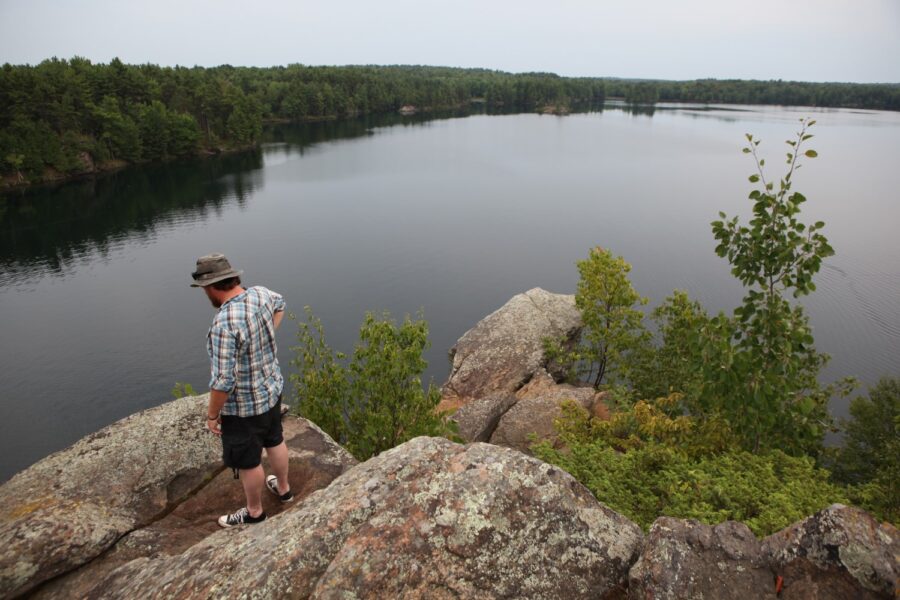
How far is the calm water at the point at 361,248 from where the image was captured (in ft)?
97.5

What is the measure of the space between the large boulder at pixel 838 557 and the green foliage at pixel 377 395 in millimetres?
6780

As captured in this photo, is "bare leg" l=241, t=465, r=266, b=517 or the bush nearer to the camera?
"bare leg" l=241, t=465, r=266, b=517

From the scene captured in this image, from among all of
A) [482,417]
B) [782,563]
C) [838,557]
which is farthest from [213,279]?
→ [482,417]

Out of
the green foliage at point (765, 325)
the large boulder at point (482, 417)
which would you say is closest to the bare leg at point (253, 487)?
the green foliage at point (765, 325)

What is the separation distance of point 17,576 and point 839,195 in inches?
2937

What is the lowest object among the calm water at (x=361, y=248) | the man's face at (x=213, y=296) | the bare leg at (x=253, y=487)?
the calm water at (x=361, y=248)

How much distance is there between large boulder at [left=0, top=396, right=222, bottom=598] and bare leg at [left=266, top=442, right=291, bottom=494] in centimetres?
163

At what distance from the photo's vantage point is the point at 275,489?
757 cm

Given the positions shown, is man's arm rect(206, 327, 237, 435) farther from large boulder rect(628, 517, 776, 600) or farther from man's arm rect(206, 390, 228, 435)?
large boulder rect(628, 517, 776, 600)

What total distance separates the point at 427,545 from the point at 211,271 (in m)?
4.02

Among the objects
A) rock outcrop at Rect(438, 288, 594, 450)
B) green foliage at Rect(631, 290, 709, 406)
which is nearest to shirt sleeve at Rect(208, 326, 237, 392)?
rock outcrop at Rect(438, 288, 594, 450)

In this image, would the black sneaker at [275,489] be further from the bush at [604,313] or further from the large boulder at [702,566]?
the bush at [604,313]

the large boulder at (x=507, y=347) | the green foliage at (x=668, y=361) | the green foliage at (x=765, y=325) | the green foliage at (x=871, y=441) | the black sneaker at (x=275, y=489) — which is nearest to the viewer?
the black sneaker at (x=275, y=489)

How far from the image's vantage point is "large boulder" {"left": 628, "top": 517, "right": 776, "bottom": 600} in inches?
173
